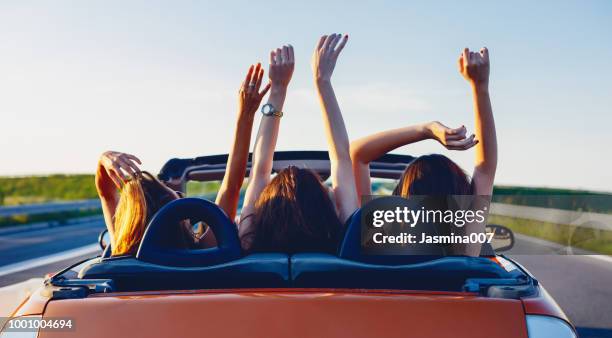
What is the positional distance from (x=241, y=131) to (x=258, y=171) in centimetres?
21

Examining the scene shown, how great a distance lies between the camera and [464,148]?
336 cm

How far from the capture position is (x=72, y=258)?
42.8 ft

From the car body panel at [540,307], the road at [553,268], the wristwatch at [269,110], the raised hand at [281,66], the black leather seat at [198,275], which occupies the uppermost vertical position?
the raised hand at [281,66]

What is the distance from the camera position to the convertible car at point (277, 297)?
202cm

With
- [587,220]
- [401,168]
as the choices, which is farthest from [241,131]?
[587,220]

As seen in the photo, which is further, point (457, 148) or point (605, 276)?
point (605, 276)

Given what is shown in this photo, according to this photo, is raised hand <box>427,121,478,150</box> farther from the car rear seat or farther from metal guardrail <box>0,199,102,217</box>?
metal guardrail <box>0,199,102,217</box>

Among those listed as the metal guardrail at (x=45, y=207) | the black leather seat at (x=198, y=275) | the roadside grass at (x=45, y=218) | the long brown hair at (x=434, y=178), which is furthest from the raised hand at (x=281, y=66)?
the roadside grass at (x=45, y=218)

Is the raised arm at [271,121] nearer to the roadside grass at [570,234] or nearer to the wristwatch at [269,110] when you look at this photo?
the wristwatch at [269,110]

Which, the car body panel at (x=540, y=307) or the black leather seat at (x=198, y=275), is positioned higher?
the black leather seat at (x=198, y=275)

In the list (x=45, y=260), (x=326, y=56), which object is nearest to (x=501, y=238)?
(x=326, y=56)

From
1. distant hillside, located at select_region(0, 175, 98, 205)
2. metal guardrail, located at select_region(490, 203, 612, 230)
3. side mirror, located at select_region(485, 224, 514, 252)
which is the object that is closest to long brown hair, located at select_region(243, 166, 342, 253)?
side mirror, located at select_region(485, 224, 514, 252)

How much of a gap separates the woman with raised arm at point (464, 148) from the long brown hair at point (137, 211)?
104 cm

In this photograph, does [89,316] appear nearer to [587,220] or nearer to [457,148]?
[457,148]
